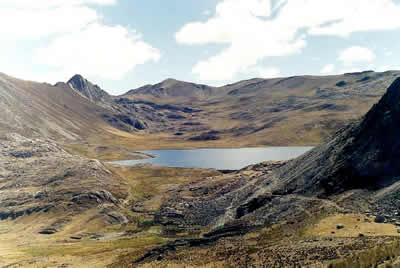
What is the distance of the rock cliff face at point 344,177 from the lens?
53.0 m

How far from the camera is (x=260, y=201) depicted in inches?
2886

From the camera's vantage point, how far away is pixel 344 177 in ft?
200

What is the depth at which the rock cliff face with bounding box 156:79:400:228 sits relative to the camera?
52972 mm

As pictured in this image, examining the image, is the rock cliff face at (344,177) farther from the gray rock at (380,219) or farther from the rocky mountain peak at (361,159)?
the gray rock at (380,219)

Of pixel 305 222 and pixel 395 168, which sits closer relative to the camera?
pixel 305 222

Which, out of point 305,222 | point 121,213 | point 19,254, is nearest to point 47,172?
point 121,213

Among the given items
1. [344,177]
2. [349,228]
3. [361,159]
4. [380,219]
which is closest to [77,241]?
[344,177]

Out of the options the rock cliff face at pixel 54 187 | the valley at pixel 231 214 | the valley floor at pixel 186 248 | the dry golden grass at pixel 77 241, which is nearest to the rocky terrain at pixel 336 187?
the valley at pixel 231 214

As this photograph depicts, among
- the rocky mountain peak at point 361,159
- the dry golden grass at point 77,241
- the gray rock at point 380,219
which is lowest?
the dry golden grass at point 77,241

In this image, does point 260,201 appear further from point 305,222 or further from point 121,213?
point 121,213

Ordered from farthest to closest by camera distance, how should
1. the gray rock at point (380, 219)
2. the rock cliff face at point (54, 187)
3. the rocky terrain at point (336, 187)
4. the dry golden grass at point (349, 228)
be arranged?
1. the rock cliff face at point (54, 187)
2. the rocky terrain at point (336, 187)
3. the gray rock at point (380, 219)
4. the dry golden grass at point (349, 228)

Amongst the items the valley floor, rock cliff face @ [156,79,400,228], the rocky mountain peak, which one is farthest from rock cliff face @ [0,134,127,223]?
the rocky mountain peak

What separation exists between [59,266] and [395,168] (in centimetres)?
6616

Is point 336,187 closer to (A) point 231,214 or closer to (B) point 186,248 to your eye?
(A) point 231,214
